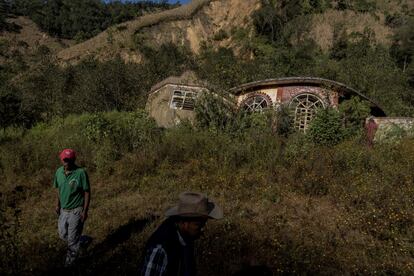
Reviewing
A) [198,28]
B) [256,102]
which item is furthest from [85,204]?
[198,28]

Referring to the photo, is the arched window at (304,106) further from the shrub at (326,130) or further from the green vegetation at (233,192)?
the green vegetation at (233,192)

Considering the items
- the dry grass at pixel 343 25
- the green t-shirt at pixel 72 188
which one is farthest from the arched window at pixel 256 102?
the dry grass at pixel 343 25

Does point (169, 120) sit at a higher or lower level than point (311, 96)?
lower

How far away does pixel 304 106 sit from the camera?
17859 millimetres

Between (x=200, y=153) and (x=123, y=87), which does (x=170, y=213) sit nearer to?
(x=200, y=153)

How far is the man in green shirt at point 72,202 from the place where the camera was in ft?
18.5

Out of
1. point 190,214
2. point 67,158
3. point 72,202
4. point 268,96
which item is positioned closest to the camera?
point 190,214

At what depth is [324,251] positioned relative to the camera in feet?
22.2

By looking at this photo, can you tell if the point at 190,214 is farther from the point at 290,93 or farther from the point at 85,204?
the point at 290,93

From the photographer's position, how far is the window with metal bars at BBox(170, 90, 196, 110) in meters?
18.4

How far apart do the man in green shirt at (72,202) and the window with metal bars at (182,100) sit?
41.8ft

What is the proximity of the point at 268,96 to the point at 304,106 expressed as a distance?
1.62 metres

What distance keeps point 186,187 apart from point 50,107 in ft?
47.3

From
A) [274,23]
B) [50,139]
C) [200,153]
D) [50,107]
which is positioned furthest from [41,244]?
[274,23]
